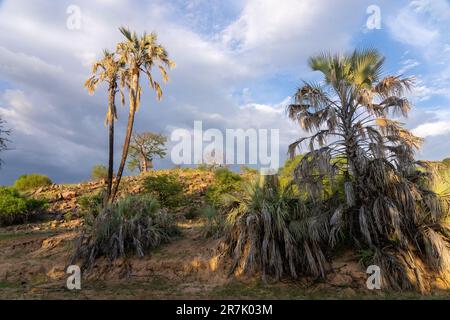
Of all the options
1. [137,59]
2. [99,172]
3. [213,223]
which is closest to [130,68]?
[137,59]

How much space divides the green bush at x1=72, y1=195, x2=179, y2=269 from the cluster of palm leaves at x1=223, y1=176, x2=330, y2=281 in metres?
3.26

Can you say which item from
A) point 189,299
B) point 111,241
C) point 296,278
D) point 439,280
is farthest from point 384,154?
point 111,241

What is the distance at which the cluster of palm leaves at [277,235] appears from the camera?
11.5 meters

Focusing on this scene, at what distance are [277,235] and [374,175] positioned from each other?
3.57 meters

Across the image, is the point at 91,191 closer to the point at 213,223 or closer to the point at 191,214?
the point at 191,214

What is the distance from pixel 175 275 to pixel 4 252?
882 centimetres

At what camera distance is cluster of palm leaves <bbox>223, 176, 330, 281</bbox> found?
11.5 metres

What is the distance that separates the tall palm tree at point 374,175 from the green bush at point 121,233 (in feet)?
20.6

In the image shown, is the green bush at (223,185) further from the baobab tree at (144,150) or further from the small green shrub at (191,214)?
the baobab tree at (144,150)

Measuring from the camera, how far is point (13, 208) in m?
24.1

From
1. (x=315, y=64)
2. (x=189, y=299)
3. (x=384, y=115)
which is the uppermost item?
(x=315, y=64)

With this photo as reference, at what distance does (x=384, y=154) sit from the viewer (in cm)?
1149
